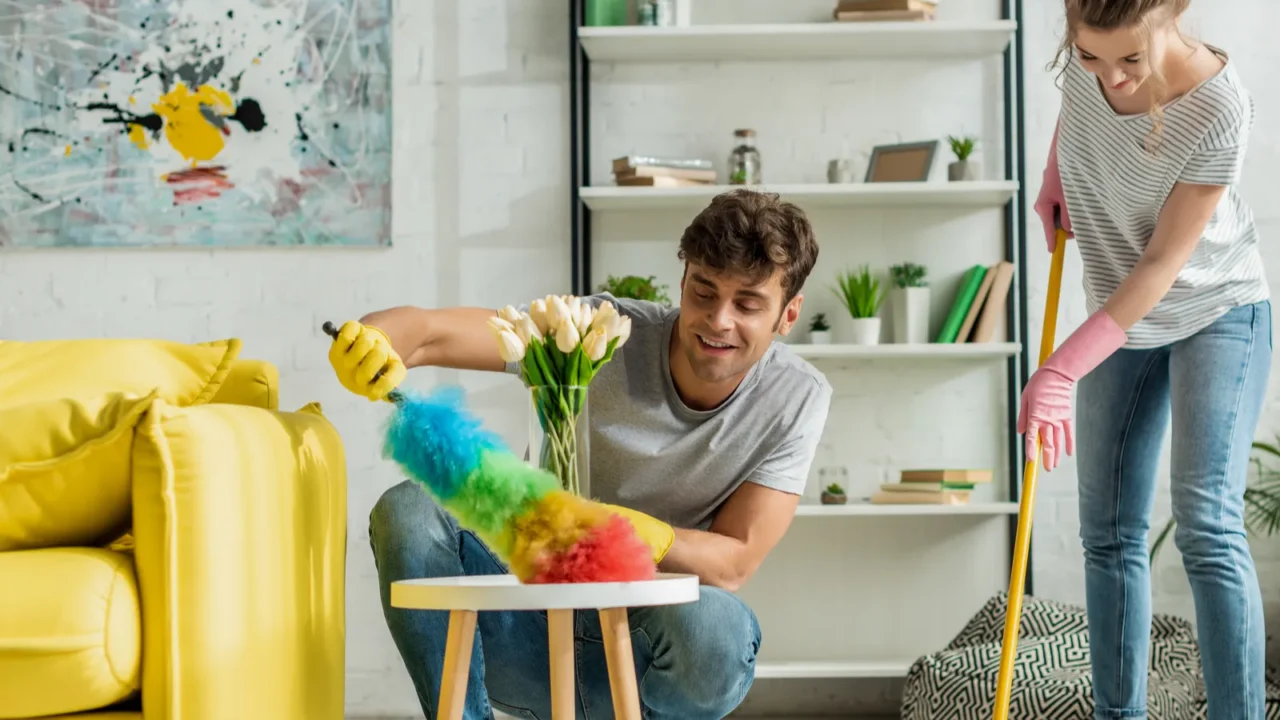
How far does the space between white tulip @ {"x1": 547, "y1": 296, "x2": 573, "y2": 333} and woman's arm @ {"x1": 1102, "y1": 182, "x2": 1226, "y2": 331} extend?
823 millimetres

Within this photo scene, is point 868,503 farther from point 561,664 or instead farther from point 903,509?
point 561,664

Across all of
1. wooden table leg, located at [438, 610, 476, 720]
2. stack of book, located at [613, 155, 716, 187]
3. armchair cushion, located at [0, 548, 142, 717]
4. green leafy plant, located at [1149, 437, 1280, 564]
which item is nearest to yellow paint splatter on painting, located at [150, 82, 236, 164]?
stack of book, located at [613, 155, 716, 187]

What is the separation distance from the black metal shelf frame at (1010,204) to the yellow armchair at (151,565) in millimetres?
1769

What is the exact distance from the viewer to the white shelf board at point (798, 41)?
309cm

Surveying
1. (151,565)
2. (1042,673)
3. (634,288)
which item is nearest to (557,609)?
(151,565)

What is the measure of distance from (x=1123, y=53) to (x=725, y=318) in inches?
25.0

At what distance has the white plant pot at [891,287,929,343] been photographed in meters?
3.15

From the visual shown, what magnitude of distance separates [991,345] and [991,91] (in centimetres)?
71

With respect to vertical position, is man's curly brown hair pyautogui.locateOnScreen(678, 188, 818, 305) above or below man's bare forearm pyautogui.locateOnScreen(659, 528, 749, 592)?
above

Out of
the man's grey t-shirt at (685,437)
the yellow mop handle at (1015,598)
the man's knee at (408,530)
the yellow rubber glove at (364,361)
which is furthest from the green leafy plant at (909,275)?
the yellow rubber glove at (364,361)

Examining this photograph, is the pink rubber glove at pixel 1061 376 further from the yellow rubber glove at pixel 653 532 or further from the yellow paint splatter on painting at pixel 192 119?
the yellow paint splatter on painting at pixel 192 119

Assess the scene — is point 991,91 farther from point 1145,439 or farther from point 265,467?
point 265,467

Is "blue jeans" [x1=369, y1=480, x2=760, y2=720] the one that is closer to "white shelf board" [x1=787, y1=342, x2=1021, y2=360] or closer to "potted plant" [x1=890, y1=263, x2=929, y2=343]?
"white shelf board" [x1=787, y1=342, x2=1021, y2=360]

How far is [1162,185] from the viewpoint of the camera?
5.93 feet
